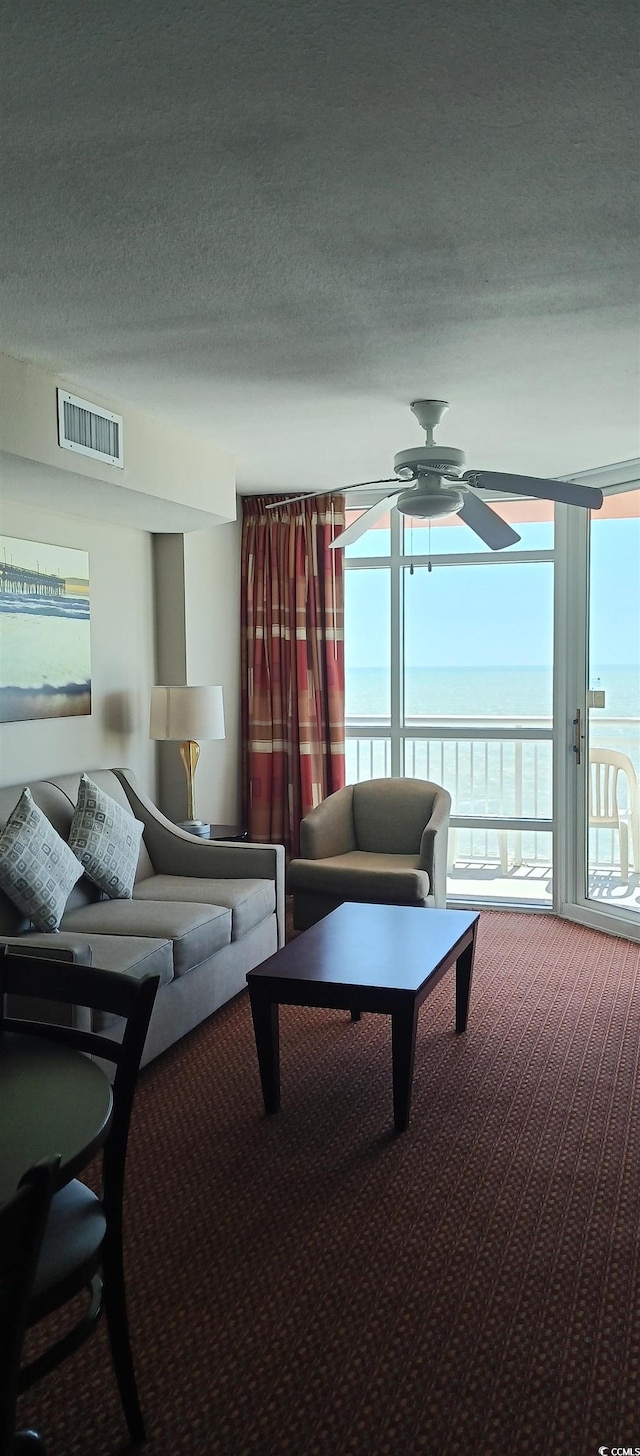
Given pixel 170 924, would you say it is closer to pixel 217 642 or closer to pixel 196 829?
pixel 196 829

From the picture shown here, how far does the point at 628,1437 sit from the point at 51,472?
3.40 m

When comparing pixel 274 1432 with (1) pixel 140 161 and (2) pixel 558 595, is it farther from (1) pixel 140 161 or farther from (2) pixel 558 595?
(2) pixel 558 595

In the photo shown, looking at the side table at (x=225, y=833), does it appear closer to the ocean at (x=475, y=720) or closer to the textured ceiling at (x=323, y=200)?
the ocean at (x=475, y=720)

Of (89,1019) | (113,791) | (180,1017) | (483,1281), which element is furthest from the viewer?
(113,791)

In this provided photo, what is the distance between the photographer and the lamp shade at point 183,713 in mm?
5184

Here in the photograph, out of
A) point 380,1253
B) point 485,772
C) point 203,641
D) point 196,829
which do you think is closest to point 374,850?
point 196,829

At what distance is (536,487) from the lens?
382cm

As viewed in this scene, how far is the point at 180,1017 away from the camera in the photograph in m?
3.83

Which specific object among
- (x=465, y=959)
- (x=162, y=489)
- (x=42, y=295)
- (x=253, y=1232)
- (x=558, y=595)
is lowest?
(x=253, y=1232)

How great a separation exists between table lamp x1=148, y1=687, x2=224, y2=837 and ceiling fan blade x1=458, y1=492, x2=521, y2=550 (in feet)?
5.67

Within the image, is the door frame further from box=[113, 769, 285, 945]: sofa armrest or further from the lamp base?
the lamp base

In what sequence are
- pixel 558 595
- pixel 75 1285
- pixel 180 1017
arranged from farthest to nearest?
pixel 558 595
pixel 180 1017
pixel 75 1285

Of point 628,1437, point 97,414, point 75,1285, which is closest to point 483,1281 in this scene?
point 628,1437

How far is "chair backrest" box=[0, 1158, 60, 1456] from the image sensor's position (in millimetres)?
1206
